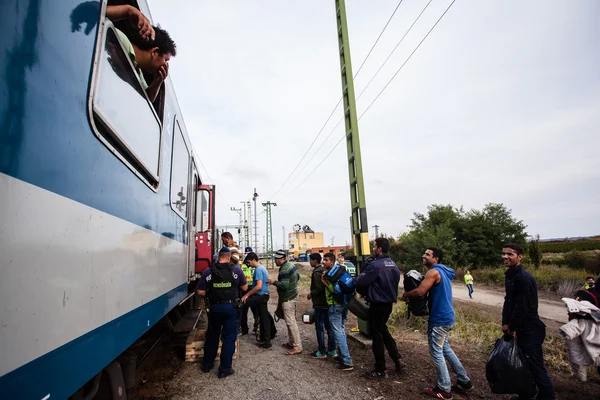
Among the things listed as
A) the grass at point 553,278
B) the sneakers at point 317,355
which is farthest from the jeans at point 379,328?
the grass at point 553,278

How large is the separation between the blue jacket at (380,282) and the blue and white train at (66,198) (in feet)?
10.8

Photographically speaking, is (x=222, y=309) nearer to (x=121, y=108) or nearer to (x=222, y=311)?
(x=222, y=311)

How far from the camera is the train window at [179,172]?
409 centimetres

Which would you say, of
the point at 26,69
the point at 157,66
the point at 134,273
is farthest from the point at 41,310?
the point at 157,66

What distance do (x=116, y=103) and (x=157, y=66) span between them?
893mm

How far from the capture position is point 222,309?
5.11 metres

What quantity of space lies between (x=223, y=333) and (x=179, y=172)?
2.50m

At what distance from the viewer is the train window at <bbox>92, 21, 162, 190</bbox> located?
180 cm

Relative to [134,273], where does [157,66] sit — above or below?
above

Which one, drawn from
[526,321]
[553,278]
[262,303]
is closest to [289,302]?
[262,303]

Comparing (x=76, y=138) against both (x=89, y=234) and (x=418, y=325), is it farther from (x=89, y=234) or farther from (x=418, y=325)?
(x=418, y=325)

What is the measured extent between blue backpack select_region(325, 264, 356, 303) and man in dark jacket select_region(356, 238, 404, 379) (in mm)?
371

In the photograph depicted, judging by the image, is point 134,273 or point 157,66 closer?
point 134,273

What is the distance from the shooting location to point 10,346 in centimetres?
105
